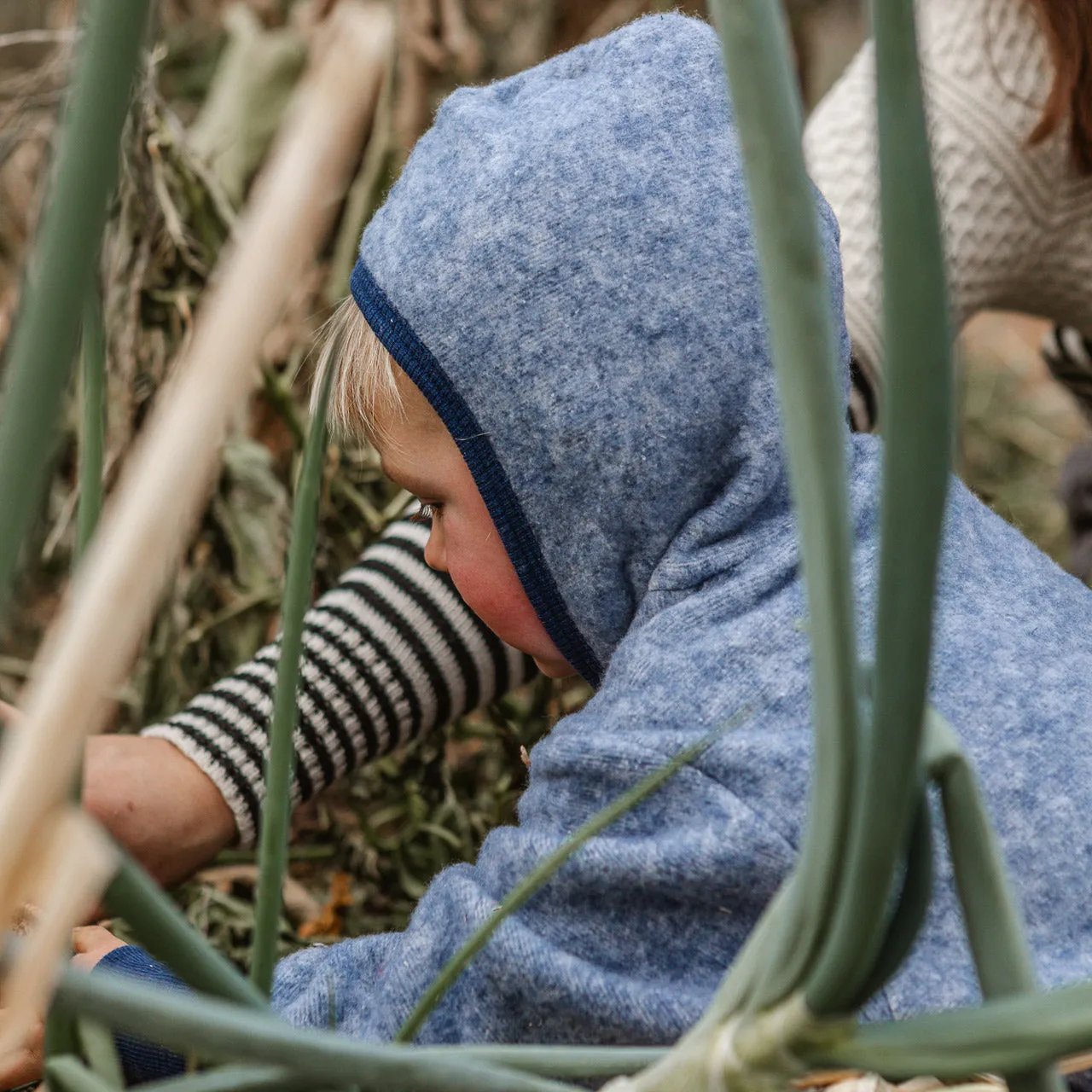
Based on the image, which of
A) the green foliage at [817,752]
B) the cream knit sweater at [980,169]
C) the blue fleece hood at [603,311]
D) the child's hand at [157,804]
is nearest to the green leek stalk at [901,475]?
the green foliage at [817,752]

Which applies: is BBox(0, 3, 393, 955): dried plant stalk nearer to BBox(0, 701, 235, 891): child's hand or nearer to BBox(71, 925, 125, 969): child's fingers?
BBox(71, 925, 125, 969): child's fingers

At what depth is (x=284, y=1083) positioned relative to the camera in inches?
8.9

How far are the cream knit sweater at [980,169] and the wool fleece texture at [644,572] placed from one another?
11.8 inches

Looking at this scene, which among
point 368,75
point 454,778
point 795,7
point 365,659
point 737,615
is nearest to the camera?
point 368,75

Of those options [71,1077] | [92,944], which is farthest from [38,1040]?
[71,1077]

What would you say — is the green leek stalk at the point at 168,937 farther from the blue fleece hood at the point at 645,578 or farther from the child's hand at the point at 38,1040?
the blue fleece hood at the point at 645,578

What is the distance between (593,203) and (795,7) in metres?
1.71

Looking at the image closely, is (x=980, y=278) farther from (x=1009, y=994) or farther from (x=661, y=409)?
(x=1009, y=994)

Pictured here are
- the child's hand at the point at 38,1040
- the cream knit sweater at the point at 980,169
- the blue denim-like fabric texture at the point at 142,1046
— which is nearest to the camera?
the child's hand at the point at 38,1040

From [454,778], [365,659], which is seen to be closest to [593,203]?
[365,659]

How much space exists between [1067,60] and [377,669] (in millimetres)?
521

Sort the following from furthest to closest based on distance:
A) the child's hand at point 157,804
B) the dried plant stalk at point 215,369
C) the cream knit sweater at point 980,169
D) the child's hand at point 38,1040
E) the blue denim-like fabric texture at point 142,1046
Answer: the cream knit sweater at point 980,169
the child's hand at point 157,804
the blue denim-like fabric texture at point 142,1046
the child's hand at point 38,1040
the dried plant stalk at point 215,369

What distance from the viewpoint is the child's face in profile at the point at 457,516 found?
608 mm

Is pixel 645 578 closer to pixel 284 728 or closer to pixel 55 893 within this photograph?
pixel 284 728
